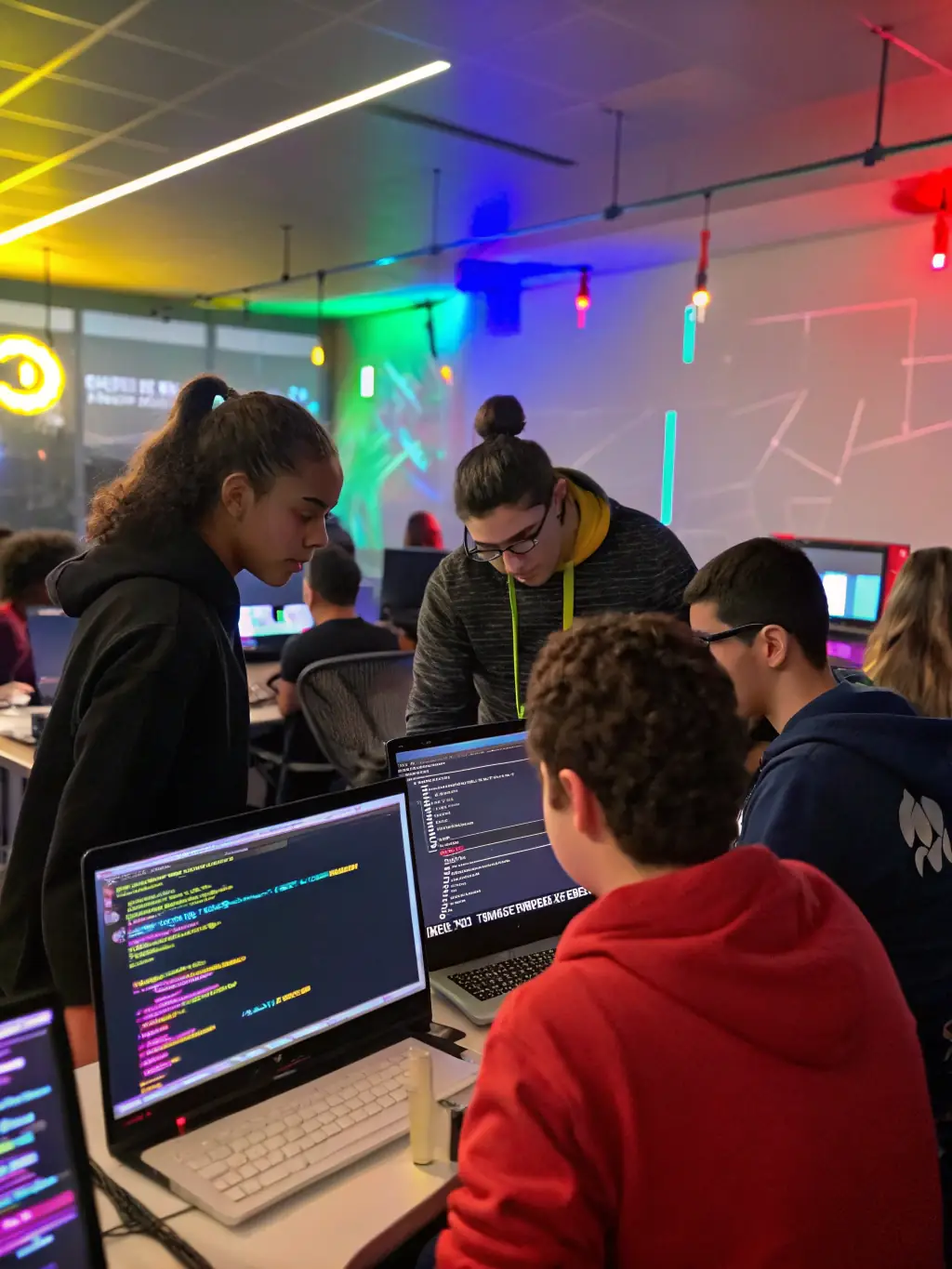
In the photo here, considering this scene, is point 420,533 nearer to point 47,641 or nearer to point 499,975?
point 47,641

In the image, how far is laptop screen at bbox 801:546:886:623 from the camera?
4180 mm

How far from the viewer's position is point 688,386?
6.26 metres

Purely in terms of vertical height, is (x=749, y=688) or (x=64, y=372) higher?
(x=64, y=372)

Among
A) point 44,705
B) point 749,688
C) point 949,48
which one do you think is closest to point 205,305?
point 44,705

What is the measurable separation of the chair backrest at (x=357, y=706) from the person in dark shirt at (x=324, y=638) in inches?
12.9

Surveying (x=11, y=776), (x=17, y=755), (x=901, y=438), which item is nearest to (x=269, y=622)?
(x=11, y=776)


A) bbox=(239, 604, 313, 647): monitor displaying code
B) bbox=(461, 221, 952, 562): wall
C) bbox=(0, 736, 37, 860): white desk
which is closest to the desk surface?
bbox=(0, 736, 37, 860): white desk

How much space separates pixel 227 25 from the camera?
331 centimetres

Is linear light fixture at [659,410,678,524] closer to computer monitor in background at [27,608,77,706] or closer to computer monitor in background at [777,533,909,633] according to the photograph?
computer monitor in background at [777,533,909,633]

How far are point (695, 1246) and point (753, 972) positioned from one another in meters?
0.23

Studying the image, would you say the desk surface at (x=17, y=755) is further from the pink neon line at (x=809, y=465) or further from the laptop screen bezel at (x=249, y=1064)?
the pink neon line at (x=809, y=465)

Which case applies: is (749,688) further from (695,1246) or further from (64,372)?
(64,372)

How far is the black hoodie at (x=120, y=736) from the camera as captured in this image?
1273mm

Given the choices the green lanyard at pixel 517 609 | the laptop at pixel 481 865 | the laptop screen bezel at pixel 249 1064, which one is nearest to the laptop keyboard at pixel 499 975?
the laptop at pixel 481 865
